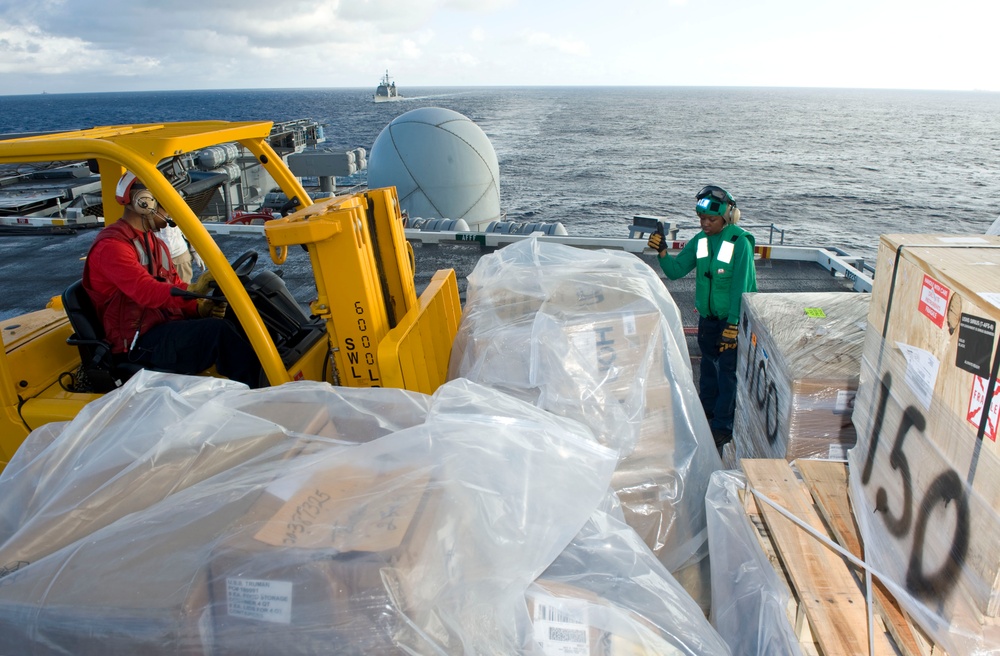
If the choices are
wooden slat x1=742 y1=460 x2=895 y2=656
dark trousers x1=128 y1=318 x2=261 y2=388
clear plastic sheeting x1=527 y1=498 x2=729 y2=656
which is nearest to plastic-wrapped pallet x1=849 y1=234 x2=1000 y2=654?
wooden slat x1=742 y1=460 x2=895 y2=656

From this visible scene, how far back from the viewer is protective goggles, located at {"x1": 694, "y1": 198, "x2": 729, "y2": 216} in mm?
4688

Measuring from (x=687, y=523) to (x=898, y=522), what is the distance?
4.64 feet

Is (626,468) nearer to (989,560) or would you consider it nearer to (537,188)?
(989,560)

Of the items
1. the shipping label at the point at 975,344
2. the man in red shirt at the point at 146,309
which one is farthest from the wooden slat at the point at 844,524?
the man in red shirt at the point at 146,309

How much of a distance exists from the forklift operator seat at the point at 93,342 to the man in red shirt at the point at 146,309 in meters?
0.04

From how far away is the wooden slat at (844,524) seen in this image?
6.51 ft

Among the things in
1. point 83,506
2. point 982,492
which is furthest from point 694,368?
point 83,506

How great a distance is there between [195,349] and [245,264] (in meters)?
0.75

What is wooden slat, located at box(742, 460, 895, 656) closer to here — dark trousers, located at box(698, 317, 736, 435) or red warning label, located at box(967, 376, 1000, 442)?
red warning label, located at box(967, 376, 1000, 442)

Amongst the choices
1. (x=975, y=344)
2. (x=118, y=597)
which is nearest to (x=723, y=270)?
(x=975, y=344)

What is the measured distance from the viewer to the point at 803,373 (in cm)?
308

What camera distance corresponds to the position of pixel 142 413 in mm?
2344

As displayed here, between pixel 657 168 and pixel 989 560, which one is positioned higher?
pixel 989 560

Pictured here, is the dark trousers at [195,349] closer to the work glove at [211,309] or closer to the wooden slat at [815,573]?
the work glove at [211,309]
